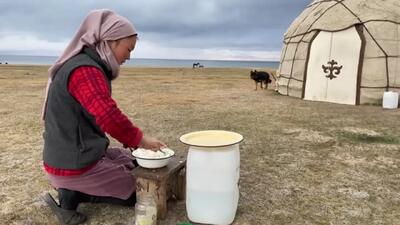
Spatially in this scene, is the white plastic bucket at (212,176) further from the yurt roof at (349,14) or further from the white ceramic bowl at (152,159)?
the yurt roof at (349,14)

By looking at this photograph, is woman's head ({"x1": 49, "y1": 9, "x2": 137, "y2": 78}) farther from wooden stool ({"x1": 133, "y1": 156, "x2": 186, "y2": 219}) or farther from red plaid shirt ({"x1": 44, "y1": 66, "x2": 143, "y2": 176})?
wooden stool ({"x1": 133, "y1": 156, "x2": 186, "y2": 219})

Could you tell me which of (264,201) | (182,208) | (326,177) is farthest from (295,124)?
(182,208)

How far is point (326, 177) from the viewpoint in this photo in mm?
4160

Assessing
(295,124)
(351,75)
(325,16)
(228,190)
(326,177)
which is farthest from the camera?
(325,16)

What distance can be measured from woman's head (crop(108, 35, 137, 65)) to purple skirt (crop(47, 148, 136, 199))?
32.7 inches

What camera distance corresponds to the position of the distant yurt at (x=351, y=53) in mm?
8977

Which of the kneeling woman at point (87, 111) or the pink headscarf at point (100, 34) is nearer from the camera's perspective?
the kneeling woman at point (87, 111)

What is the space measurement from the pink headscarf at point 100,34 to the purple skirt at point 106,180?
0.76 metres

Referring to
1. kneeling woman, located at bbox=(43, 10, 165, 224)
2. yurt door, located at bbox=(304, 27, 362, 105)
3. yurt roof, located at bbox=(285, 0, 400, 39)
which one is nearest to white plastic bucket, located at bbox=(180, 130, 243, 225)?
kneeling woman, located at bbox=(43, 10, 165, 224)

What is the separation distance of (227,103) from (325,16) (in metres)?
3.50

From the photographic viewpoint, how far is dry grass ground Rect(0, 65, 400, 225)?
3227 millimetres

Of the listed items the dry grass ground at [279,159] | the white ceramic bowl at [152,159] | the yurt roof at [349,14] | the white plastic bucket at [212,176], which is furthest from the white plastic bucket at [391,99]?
the white ceramic bowl at [152,159]

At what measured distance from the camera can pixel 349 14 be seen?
9.49 m

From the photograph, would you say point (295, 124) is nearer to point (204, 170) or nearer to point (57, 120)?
point (204, 170)
